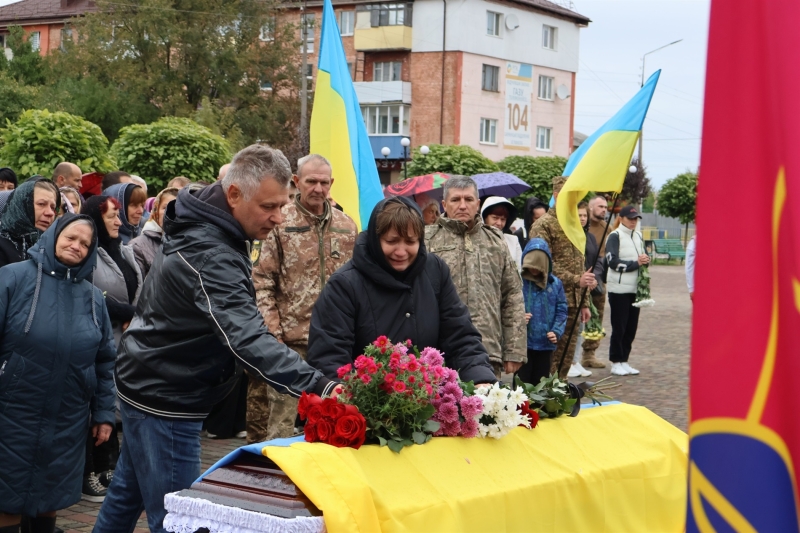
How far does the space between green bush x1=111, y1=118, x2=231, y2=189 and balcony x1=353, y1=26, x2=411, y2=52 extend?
38806 millimetres

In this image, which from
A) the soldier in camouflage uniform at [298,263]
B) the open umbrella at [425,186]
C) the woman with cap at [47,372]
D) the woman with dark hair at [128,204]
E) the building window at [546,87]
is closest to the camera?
the woman with cap at [47,372]

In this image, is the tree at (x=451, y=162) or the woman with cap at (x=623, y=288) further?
the tree at (x=451, y=162)

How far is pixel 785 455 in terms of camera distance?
5.21 feet

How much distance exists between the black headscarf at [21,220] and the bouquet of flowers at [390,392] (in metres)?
3.31

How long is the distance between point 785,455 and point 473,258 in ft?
18.1

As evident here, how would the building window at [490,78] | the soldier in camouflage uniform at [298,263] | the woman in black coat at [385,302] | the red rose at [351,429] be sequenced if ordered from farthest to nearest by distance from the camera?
the building window at [490,78] → the soldier in camouflage uniform at [298,263] → the woman in black coat at [385,302] → the red rose at [351,429]

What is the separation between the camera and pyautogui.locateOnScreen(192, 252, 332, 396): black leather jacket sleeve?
13.0ft

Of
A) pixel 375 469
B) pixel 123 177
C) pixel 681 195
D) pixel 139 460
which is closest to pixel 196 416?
pixel 139 460

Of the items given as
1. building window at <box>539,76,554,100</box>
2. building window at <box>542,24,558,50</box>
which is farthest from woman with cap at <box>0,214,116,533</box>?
building window at <box>542,24,558,50</box>

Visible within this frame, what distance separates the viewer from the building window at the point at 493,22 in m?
58.7

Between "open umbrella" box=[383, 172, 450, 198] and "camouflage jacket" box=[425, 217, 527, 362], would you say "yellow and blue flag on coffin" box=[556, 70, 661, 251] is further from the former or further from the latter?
"open umbrella" box=[383, 172, 450, 198]

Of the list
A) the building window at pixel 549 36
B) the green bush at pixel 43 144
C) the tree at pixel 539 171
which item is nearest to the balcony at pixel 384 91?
the building window at pixel 549 36

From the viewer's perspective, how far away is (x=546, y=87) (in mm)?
62750

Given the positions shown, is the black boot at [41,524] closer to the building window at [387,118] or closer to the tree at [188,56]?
the tree at [188,56]
